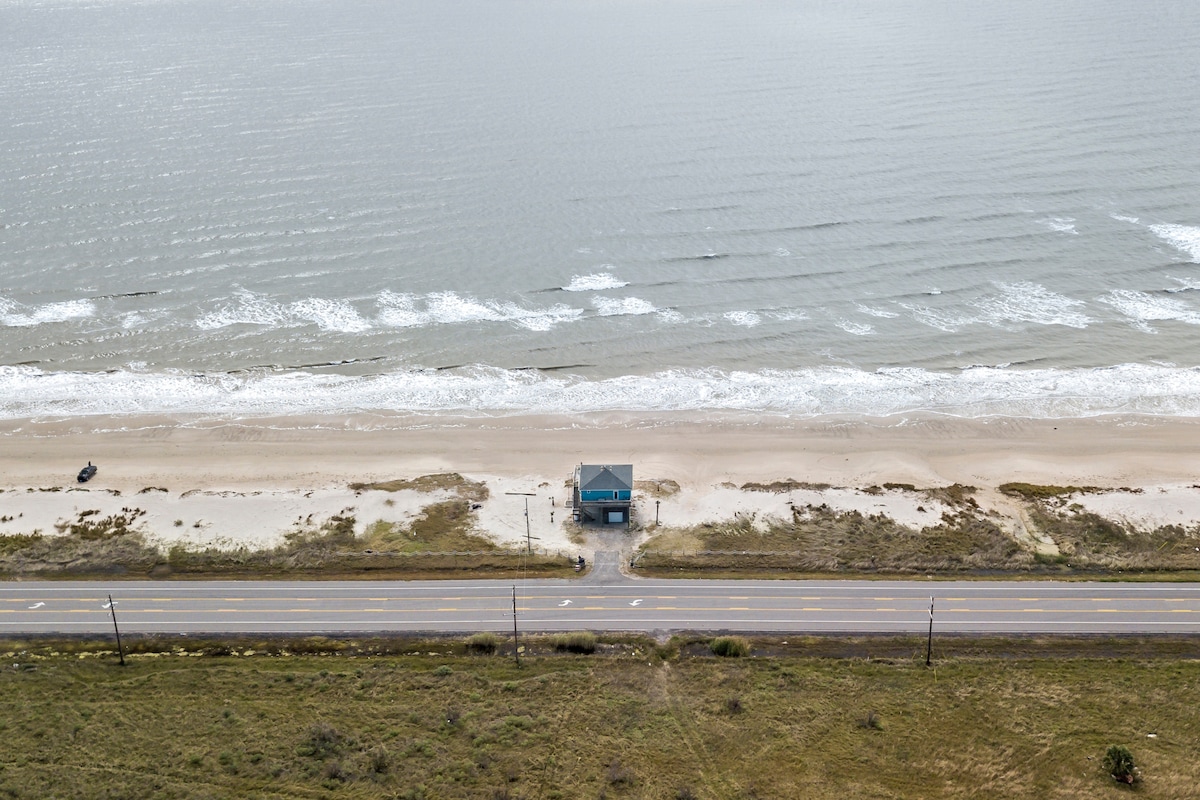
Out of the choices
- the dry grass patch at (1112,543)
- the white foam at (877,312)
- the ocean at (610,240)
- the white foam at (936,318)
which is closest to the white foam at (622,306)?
the ocean at (610,240)

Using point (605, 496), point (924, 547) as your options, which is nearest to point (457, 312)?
point (605, 496)

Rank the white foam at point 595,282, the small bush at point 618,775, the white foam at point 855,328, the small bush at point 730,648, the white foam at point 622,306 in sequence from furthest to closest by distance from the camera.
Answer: the white foam at point 595,282
the white foam at point 622,306
the white foam at point 855,328
the small bush at point 730,648
the small bush at point 618,775

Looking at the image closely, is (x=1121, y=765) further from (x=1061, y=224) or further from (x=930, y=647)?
(x=1061, y=224)

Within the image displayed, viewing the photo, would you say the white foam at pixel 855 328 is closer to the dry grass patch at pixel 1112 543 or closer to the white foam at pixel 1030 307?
the white foam at pixel 1030 307

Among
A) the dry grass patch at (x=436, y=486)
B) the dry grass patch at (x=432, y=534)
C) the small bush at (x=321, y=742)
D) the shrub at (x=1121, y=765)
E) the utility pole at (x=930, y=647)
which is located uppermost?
the dry grass patch at (x=436, y=486)

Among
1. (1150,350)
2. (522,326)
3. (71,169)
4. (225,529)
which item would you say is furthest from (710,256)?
(71,169)

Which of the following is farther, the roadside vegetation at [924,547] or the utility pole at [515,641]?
the roadside vegetation at [924,547]

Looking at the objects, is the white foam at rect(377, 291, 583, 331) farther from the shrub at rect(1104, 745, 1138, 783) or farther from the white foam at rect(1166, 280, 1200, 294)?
the white foam at rect(1166, 280, 1200, 294)

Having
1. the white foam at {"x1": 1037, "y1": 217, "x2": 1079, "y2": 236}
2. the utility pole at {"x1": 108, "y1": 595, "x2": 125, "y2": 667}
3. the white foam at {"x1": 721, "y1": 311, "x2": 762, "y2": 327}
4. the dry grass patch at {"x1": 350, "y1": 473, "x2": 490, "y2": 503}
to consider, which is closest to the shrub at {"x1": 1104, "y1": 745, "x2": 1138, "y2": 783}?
the dry grass patch at {"x1": 350, "y1": 473, "x2": 490, "y2": 503}
